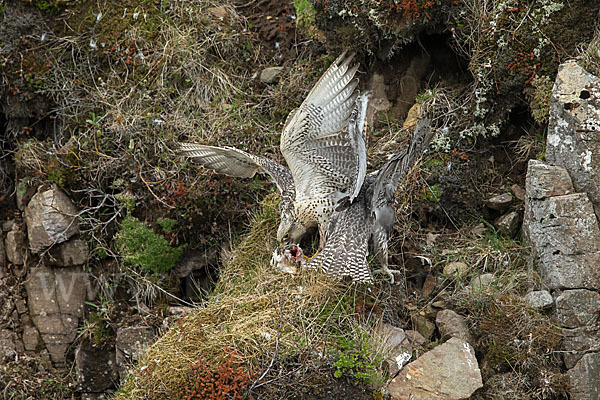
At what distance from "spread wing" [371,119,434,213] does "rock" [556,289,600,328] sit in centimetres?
138

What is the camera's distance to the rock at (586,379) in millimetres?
4301

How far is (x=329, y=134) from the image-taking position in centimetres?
500

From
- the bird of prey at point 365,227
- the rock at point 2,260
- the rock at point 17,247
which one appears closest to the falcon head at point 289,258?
the bird of prey at point 365,227

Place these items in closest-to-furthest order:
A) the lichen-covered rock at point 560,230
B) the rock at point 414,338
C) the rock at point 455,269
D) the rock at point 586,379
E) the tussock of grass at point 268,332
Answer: the rock at point 586,379, the tussock of grass at point 268,332, the lichen-covered rock at point 560,230, the rock at point 414,338, the rock at point 455,269

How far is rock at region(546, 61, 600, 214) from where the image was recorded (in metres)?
4.60

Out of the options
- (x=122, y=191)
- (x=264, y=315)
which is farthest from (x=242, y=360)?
(x=122, y=191)

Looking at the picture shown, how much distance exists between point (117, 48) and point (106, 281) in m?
2.36

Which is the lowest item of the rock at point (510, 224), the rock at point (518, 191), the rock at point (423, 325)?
the rock at point (423, 325)

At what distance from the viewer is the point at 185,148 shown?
572 centimetres

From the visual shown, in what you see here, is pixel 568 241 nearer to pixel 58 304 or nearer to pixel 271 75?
pixel 271 75

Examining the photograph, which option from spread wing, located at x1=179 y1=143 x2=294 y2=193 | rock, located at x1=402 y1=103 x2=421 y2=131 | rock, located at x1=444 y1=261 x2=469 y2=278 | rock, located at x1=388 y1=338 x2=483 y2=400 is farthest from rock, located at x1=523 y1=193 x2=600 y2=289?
spread wing, located at x1=179 y1=143 x2=294 y2=193

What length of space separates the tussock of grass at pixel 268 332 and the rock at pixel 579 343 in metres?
1.25

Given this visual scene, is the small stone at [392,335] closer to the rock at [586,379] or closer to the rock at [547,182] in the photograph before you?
the rock at [586,379]

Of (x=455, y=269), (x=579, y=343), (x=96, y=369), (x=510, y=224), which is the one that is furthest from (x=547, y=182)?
(x=96, y=369)
